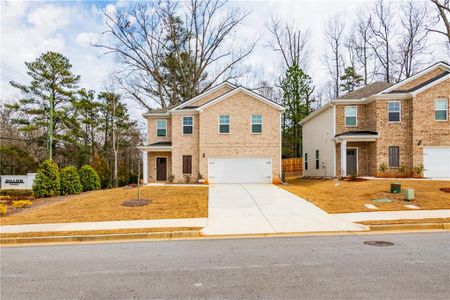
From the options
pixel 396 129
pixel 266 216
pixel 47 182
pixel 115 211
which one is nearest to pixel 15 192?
pixel 47 182

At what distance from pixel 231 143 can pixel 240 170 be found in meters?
2.11

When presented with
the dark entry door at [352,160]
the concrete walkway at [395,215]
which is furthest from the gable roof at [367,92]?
the concrete walkway at [395,215]

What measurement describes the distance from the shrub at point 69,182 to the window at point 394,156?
21.7 m

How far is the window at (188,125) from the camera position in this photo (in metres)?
23.7

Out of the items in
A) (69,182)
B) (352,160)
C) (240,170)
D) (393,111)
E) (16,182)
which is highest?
(393,111)

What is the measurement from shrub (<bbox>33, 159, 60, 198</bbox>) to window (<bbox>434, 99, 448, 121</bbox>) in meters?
25.8

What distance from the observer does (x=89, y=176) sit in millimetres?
22766

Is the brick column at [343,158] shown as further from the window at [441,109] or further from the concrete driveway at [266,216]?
the concrete driveway at [266,216]

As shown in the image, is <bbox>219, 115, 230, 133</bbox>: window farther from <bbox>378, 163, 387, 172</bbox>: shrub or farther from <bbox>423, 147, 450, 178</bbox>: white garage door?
<bbox>423, 147, 450, 178</bbox>: white garage door

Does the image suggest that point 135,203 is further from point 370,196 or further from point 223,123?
point 370,196

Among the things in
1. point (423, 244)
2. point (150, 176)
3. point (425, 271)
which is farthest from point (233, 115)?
point (425, 271)

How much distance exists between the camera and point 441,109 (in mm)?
20906

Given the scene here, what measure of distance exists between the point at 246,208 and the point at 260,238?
456 centimetres

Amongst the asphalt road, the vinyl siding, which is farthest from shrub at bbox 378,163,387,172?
the asphalt road
